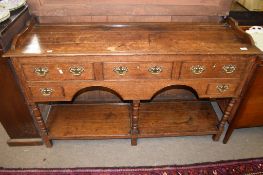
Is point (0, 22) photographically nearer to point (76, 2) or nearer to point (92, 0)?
point (76, 2)

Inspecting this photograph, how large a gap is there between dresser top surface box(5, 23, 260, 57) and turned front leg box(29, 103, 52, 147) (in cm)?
52

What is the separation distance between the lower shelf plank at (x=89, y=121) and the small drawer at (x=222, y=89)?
0.84 m

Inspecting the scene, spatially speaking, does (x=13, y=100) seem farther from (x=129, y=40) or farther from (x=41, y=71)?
(x=129, y=40)

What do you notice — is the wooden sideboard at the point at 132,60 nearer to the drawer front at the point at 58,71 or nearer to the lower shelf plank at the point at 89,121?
the drawer front at the point at 58,71

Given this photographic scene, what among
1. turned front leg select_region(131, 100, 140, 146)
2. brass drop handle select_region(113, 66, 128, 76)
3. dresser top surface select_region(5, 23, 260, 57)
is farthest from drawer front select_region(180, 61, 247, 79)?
turned front leg select_region(131, 100, 140, 146)

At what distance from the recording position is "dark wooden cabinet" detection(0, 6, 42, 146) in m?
1.56

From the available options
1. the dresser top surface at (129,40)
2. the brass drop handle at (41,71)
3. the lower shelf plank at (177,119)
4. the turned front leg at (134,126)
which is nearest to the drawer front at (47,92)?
the brass drop handle at (41,71)

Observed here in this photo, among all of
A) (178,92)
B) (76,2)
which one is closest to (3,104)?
(76,2)

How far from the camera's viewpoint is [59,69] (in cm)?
153

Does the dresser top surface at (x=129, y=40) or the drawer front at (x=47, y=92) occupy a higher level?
the dresser top surface at (x=129, y=40)

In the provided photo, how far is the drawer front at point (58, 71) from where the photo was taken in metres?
1.51

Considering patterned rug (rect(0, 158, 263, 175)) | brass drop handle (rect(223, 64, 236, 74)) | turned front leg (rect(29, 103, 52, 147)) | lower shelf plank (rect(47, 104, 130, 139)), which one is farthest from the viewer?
lower shelf plank (rect(47, 104, 130, 139))

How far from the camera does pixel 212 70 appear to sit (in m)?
1.60

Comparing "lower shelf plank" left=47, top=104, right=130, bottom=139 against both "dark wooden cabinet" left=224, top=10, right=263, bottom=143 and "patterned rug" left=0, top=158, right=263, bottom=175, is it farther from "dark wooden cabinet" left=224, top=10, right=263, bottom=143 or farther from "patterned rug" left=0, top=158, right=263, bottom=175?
"dark wooden cabinet" left=224, top=10, right=263, bottom=143
